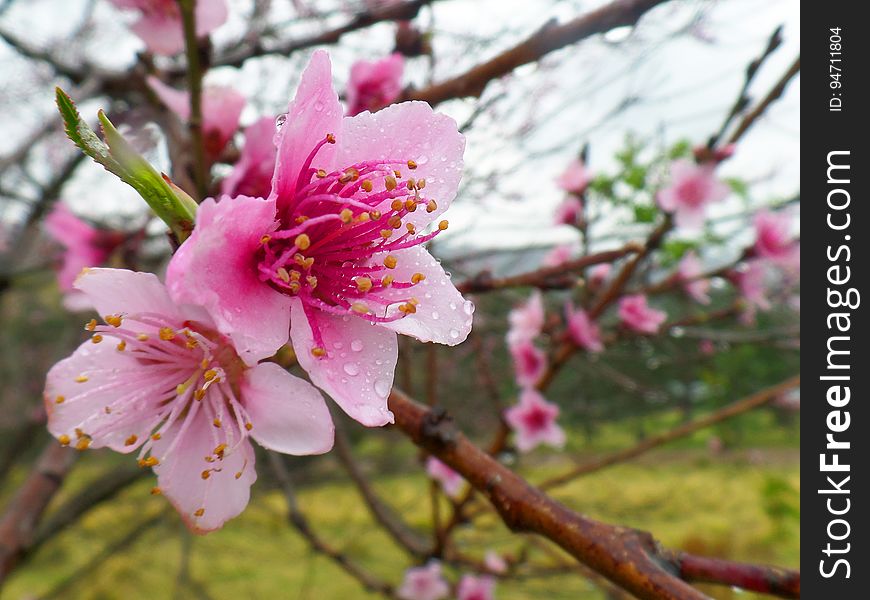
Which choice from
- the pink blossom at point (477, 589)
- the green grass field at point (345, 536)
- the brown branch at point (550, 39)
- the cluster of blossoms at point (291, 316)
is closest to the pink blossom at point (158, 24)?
the brown branch at point (550, 39)

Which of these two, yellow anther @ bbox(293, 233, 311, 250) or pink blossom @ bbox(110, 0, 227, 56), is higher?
pink blossom @ bbox(110, 0, 227, 56)

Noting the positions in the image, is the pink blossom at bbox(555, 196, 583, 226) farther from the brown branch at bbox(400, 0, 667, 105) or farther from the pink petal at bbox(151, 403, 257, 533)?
the pink petal at bbox(151, 403, 257, 533)

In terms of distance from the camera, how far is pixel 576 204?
1.58 m

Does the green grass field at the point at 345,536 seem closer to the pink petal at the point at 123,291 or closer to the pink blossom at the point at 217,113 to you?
the pink blossom at the point at 217,113

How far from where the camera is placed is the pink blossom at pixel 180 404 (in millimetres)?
385

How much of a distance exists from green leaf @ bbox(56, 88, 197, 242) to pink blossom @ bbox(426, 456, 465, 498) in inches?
45.3

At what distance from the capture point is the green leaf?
11.6 inches

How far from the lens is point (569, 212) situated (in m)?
1.60

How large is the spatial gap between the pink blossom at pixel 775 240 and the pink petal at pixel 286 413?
1.35 meters

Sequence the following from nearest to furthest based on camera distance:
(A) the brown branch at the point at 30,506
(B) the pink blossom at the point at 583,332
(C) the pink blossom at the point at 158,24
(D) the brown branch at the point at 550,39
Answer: (D) the brown branch at the point at 550,39 < (A) the brown branch at the point at 30,506 < (C) the pink blossom at the point at 158,24 < (B) the pink blossom at the point at 583,332

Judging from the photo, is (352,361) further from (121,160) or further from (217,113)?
(217,113)

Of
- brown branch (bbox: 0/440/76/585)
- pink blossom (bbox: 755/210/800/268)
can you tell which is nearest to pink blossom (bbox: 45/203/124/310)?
brown branch (bbox: 0/440/76/585)

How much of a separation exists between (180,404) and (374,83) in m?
0.61
